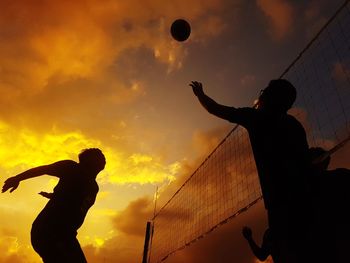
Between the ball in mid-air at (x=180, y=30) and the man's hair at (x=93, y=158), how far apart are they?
3883 mm

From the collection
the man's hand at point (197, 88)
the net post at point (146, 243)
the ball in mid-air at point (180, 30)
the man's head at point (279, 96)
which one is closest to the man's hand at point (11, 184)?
the man's hand at point (197, 88)

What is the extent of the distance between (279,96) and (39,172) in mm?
2495

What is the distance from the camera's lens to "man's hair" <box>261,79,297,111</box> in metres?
2.81

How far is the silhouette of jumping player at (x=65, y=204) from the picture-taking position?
3.35m

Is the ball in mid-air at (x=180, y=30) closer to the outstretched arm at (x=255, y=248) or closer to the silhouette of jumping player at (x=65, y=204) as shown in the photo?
the silhouette of jumping player at (x=65, y=204)

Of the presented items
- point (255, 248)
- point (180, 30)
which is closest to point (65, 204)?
point (255, 248)

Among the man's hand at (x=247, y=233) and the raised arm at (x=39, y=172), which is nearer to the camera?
the raised arm at (x=39, y=172)

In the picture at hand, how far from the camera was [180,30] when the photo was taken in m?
7.15

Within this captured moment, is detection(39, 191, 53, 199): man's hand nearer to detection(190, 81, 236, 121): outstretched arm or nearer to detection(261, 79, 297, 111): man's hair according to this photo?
detection(190, 81, 236, 121): outstretched arm

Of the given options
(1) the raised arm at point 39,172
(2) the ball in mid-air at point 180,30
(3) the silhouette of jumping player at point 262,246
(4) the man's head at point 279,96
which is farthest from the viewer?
(2) the ball in mid-air at point 180,30

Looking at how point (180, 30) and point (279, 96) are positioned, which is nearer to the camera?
point (279, 96)

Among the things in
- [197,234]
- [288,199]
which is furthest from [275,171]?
[197,234]

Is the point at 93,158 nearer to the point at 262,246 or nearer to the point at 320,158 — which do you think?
the point at 262,246

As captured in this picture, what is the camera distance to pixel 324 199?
241 centimetres
